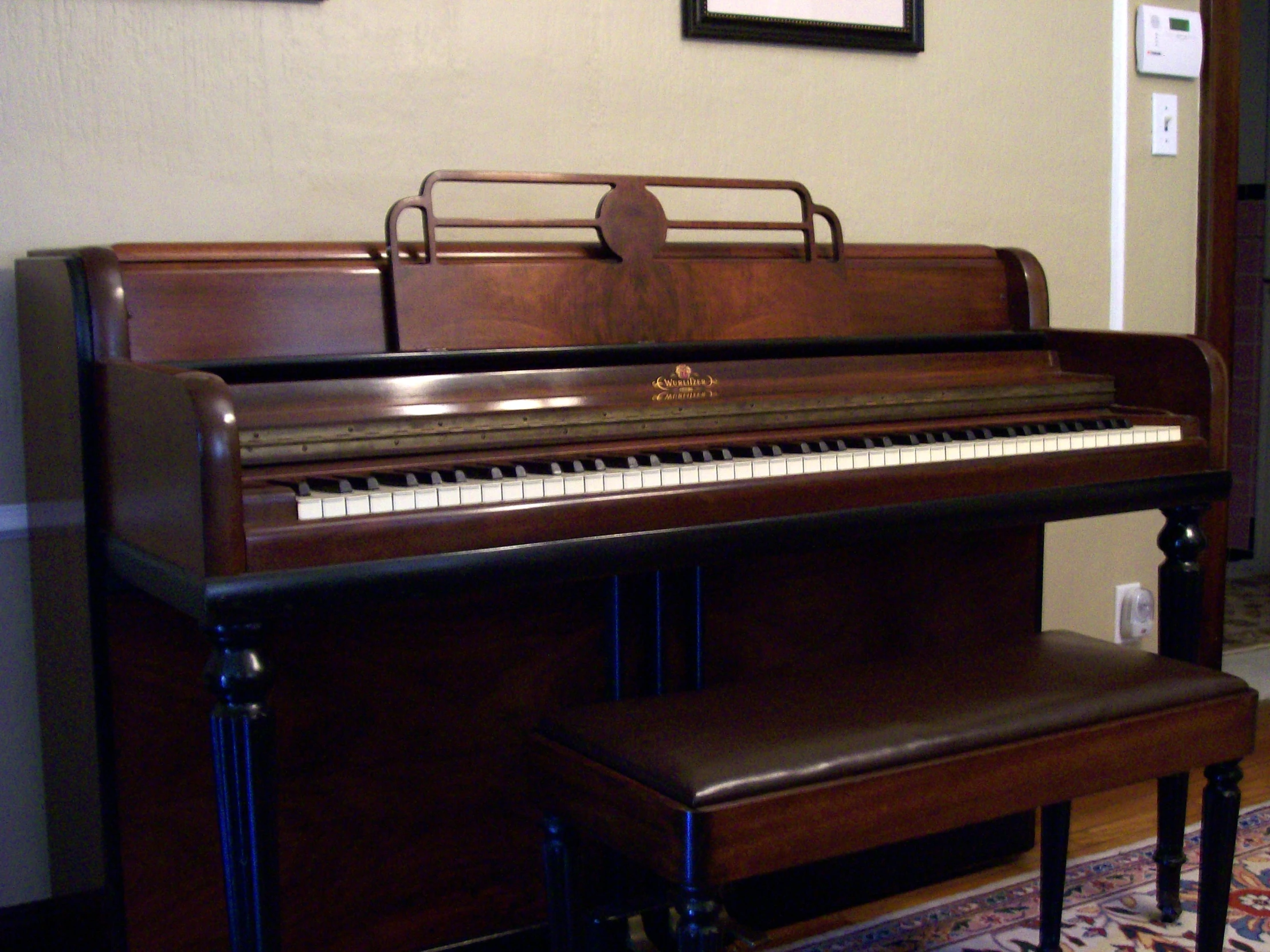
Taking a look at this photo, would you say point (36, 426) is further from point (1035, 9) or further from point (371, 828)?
point (1035, 9)

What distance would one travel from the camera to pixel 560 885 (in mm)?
1652

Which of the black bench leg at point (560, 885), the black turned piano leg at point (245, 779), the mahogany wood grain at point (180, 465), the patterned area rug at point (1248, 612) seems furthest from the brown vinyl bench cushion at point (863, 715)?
the patterned area rug at point (1248, 612)

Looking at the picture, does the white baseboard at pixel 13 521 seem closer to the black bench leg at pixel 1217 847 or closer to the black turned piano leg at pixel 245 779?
the black turned piano leg at pixel 245 779

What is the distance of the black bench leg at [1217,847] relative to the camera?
1.83 m

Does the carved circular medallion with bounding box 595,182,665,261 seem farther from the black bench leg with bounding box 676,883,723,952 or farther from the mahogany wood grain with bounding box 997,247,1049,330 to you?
the black bench leg with bounding box 676,883,723,952

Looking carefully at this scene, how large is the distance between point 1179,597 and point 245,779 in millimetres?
1420

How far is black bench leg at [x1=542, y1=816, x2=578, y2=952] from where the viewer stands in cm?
164

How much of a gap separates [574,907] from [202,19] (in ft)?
4.47

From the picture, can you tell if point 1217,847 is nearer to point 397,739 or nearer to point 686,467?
point 686,467

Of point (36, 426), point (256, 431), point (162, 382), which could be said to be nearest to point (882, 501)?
point (256, 431)

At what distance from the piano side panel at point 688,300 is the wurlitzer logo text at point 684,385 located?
72 millimetres

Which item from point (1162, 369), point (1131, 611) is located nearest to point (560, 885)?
point (1162, 369)

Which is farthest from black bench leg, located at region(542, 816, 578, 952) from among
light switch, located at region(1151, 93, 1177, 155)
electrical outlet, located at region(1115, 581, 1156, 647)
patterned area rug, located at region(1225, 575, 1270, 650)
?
patterned area rug, located at region(1225, 575, 1270, 650)

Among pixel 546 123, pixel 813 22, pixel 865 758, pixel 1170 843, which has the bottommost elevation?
pixel 1170 843
